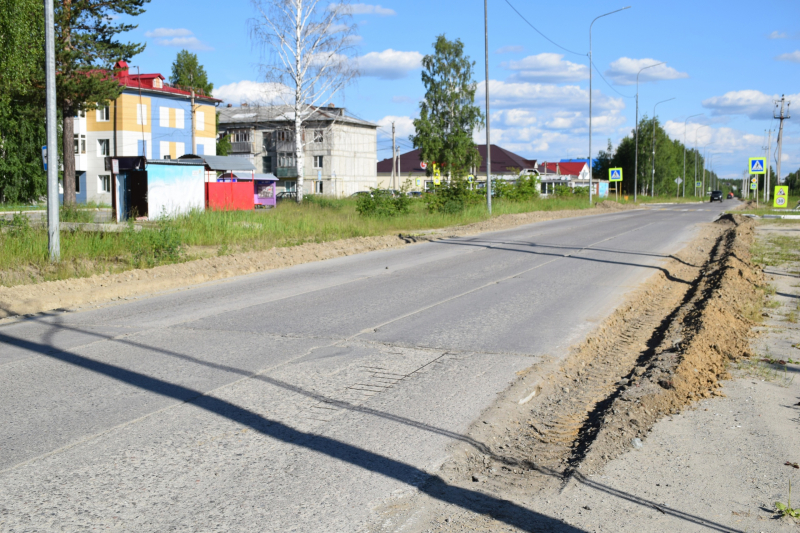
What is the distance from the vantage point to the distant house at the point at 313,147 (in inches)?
3243

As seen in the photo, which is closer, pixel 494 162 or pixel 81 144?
pixel 81 144

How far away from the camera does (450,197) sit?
34375 mm

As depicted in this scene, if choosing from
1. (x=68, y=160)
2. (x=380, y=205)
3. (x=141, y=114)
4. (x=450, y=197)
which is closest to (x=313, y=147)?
(x=141, y=114)

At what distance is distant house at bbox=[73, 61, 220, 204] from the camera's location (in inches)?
2408

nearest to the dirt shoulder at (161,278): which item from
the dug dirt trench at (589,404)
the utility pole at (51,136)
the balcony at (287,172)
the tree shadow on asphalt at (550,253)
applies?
the utility pole at (51,136)

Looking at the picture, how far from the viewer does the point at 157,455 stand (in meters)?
4.70

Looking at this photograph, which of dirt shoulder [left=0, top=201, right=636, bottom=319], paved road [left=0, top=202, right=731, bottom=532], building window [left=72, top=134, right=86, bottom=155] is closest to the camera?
paved road [left=0, top=202, right=731, bottom=532]

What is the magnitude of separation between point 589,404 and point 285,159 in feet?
272

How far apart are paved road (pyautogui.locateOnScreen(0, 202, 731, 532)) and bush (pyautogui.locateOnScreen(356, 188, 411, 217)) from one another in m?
16.7

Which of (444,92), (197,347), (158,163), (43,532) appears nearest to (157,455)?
(43,532)

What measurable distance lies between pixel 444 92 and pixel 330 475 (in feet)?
218

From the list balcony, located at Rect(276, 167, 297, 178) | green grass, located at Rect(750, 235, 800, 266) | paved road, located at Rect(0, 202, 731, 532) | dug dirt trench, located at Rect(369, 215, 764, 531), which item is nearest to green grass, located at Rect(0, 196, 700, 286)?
paved road, located at Rect(0, 202, 731, 532)

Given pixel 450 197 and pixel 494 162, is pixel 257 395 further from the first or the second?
pixel 494 162

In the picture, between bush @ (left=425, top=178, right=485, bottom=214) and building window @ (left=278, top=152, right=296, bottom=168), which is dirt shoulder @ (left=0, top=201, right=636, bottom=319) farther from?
building window @ (left=278, top=152, right=296, bottom=168)
